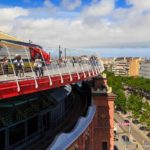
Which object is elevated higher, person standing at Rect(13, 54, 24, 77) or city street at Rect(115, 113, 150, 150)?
person standing at Rect(13, 54, 24, 77)

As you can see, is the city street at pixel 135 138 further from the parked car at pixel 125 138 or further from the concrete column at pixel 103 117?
the concrete column at pixel 103 117

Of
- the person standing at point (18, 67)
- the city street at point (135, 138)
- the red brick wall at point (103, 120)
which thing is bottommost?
the city street at point (135, 138)

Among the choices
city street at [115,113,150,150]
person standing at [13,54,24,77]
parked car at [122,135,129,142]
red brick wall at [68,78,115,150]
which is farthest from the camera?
parked car at [122,135,129,142]

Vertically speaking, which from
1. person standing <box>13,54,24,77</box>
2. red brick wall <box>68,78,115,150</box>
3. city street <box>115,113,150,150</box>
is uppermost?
person standing <box>13,54,24,77</box>

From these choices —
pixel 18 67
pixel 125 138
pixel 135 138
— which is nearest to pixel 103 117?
pixel 18 67

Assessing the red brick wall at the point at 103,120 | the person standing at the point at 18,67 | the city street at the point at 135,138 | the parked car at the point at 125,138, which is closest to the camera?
the person standing at the point at 18,67

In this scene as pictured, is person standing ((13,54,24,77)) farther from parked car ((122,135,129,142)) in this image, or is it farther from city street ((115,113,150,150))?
parked car ((122,135,129,142))

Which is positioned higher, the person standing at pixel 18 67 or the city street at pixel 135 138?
the person standing at pixel 18 67

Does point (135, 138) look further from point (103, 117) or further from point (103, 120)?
point (103, 117)

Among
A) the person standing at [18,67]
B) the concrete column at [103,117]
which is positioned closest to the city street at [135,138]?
the concrete column at [103,117]

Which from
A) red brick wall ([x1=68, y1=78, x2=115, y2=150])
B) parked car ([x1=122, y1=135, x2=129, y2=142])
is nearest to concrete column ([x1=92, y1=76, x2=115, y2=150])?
red brick wall ([x1=68, y1=78, x2=115, y2=150])

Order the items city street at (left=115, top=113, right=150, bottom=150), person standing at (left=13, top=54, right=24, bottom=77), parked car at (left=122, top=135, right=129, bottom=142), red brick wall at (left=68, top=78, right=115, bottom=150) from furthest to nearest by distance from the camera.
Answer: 1. parked car at (left=122, top=135, right=129, bottom=142)
2. city street at (left=115, top=113, right=150, bottom=150)
3. red brick wall at (left=68, top=78, right=115, bottom=150)
4. person standing at (left=13, top=54, right=24, bottom=77)

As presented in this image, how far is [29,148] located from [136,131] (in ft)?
221

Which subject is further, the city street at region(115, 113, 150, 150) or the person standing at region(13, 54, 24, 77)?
the city street at region(115, 113, 150, 150)
